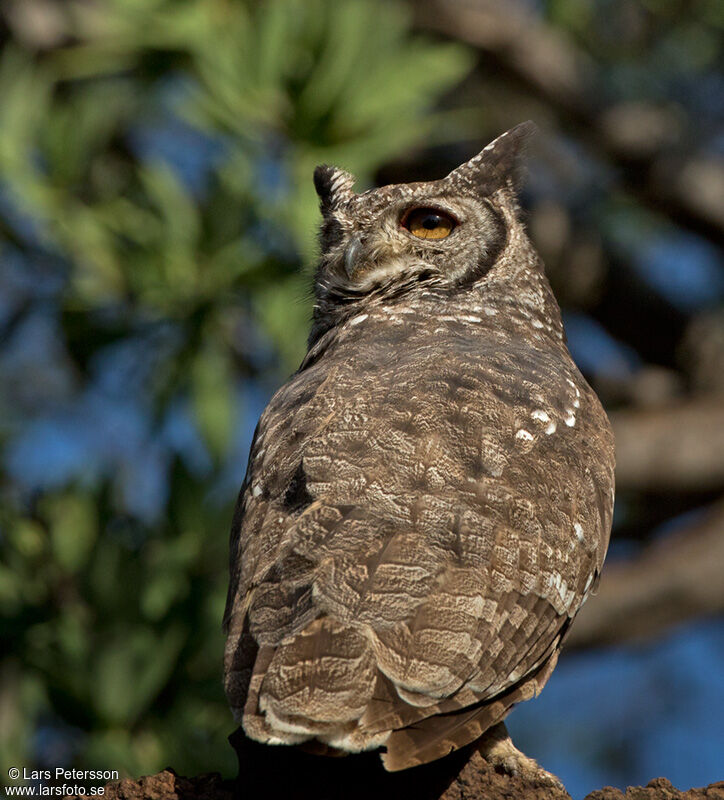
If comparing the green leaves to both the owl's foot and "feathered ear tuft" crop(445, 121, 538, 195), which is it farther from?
the owl's foot

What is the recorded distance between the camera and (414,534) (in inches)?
119

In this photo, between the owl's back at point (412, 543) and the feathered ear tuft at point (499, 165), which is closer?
the owl's back at point (412, 543)

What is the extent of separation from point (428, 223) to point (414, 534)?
6.31 feet

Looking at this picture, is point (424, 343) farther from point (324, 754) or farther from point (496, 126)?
point (496, 126)

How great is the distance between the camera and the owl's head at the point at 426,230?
4.55 meters

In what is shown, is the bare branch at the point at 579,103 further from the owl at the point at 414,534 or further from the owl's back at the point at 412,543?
the owl's back at the point at 412,543

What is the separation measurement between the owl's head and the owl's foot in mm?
1734

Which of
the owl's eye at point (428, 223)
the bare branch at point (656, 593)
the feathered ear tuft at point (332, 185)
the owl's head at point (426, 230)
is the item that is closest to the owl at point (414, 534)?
the owl's head at point (426, 230)

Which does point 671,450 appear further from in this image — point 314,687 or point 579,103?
point 314,687

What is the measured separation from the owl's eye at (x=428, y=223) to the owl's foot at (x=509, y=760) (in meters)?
1.92

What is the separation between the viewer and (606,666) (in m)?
12.0

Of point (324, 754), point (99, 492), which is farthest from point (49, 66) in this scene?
point (324, 754)

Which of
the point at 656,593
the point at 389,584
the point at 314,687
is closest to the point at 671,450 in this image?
the point at 656,593

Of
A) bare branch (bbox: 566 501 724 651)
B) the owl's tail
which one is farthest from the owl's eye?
bare branch (bbox: 566 501 724 651)
